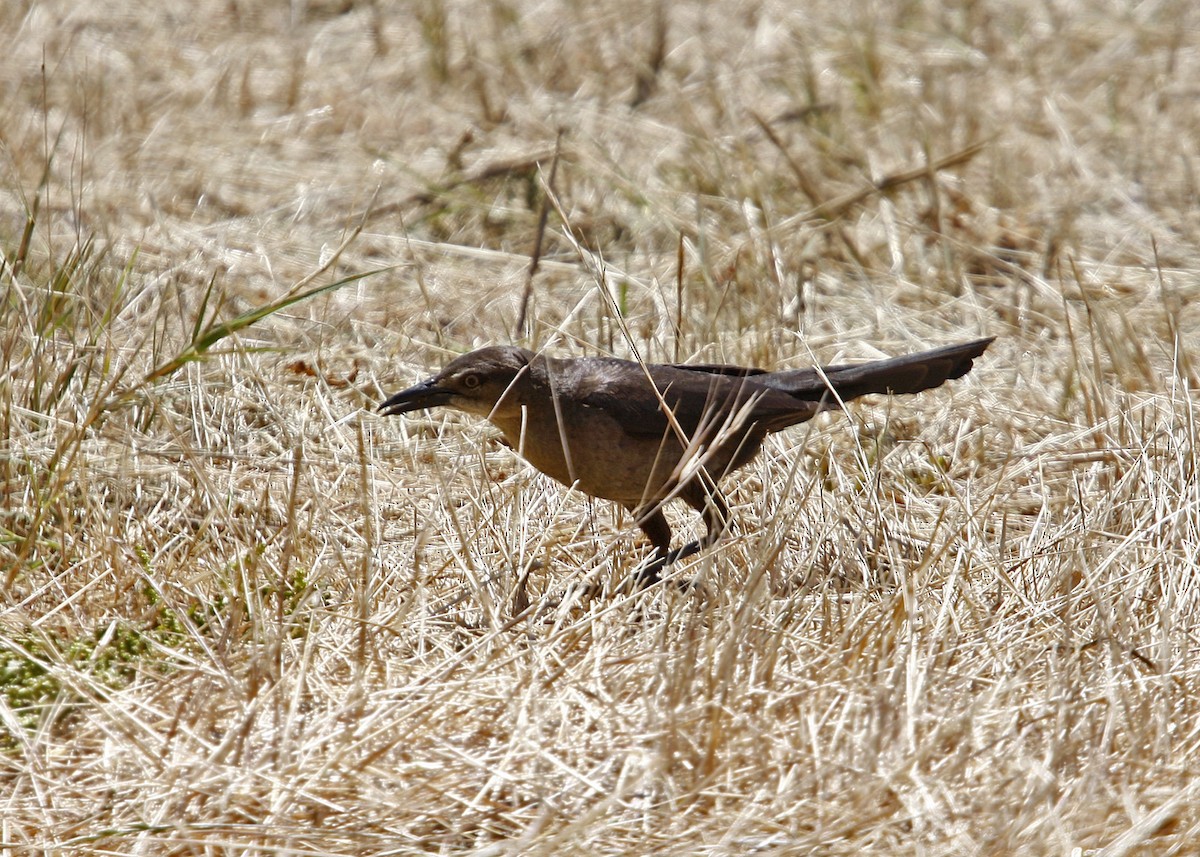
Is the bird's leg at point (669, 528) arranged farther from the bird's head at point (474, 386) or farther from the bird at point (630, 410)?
the bird's head at point (474, 386)

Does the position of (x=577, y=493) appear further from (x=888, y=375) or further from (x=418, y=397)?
(x=888, y=375)

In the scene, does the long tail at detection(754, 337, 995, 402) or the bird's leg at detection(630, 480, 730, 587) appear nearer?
the bird's leg at detection(630, 480, 730, 587)

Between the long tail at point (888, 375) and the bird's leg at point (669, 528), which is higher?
the long tail at point (888, 375)

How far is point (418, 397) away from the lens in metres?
3.78

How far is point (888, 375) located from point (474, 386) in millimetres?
1137

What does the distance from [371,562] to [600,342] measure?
1531 millimetres

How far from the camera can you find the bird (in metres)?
3.75

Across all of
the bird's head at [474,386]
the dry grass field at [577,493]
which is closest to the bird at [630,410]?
the bird's head at [474,386]

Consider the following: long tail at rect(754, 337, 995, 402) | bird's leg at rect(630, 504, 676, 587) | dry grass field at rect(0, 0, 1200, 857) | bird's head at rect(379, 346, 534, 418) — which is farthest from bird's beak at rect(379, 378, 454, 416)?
long tail at rect(754, 337, 995, 402)

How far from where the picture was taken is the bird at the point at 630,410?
12.3ft

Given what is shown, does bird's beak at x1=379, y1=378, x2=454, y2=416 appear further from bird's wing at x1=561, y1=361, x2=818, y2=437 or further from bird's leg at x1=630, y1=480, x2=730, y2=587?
bird's leg at x1=630, y1=480, x2=730, y2=587

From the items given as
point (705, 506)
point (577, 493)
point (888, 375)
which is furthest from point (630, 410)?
point (888, 375)

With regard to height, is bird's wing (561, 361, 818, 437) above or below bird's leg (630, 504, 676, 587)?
above

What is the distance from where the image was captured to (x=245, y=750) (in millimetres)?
2678
